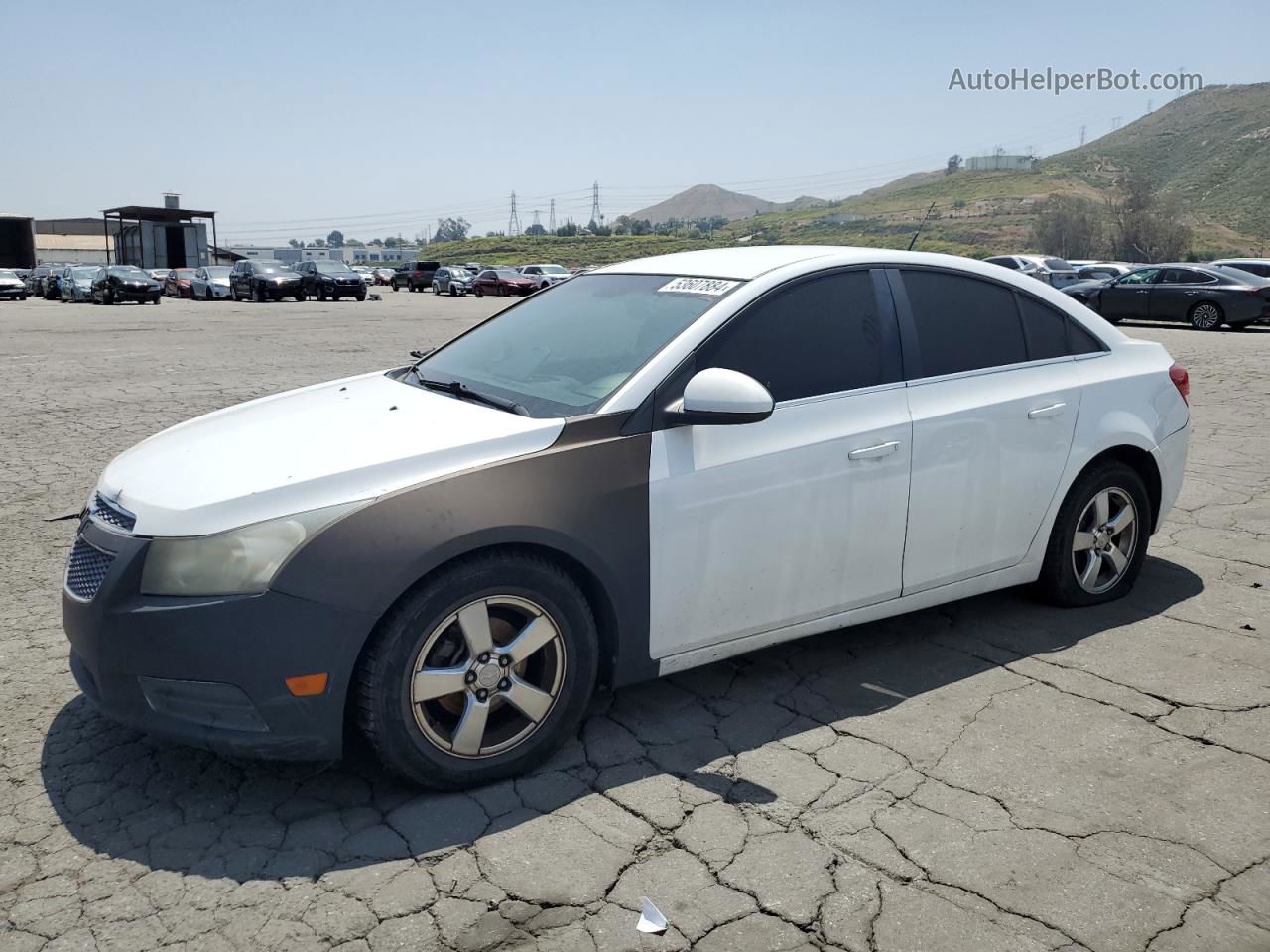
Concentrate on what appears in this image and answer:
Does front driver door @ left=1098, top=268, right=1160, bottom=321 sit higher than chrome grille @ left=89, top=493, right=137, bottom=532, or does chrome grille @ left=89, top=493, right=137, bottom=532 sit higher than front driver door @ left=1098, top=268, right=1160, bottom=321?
front driver door @ left=1098, top=268, right=1160, bottom=321

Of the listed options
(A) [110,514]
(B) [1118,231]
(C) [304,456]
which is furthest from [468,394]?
(B) [1118,231]

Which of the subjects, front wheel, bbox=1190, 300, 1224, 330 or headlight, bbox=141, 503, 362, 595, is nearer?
headlight, bbox=141, 503, 362, 595

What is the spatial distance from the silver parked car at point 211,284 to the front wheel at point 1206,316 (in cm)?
3478

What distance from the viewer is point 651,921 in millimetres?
2611

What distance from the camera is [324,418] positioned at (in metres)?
3.65

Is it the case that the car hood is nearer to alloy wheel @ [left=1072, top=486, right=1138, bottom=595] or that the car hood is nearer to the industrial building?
alloy wheel @ [left=1072, top=486, right=1138, bottom=595]

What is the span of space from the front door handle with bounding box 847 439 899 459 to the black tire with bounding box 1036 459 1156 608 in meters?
1.14

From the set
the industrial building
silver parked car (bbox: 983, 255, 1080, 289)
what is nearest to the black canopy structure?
silver parked car (bbox: 983, 255, 1080, 289)

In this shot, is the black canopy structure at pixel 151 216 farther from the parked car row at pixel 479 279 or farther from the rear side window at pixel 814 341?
the rear side window at pixel 814 341

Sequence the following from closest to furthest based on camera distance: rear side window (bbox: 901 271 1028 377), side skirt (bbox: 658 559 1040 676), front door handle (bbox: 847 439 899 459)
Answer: side skirt (bbox: 658 559 1040 676)
front door handle (bbox: 847 439 899 459)
rear side window (bbox: 901 271 1028 377)

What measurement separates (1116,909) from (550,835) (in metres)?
1.50

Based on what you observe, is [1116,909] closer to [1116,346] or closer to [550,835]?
[550,835]

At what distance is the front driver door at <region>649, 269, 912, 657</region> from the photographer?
11.3 feet

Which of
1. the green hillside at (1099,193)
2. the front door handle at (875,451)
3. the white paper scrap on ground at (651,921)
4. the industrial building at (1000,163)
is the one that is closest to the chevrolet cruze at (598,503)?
the front door handle at (875,451)
